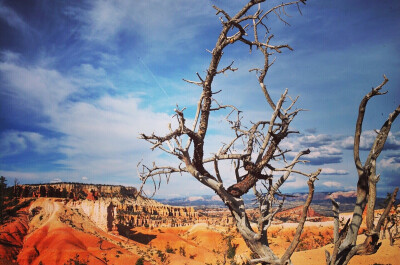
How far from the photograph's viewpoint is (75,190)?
104562mm

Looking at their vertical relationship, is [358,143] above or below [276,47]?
below

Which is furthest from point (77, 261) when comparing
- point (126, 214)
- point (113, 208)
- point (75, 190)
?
point (75, 190)

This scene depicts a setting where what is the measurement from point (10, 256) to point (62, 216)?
11422mm

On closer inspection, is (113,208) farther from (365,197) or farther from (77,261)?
(365,197)

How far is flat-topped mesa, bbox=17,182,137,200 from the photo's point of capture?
76.3 metres

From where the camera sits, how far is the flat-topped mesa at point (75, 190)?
76.3 meters

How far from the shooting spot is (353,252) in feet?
8.64

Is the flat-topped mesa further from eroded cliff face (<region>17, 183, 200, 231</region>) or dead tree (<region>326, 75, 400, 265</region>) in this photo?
dead tree (<region>326, 75, 400, 265</region>)

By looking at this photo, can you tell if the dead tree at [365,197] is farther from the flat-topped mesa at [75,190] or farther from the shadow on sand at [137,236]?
the flat-topped mesa at [75,190]

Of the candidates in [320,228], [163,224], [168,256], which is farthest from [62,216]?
[320,228]

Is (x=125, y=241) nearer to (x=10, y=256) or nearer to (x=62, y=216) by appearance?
(x=62, y=216)

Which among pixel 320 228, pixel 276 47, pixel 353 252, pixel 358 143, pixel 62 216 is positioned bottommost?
pixel 320 228

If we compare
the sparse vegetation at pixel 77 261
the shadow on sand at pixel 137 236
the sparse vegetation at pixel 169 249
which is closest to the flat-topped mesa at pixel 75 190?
the shadow on sand at pixel 137 236

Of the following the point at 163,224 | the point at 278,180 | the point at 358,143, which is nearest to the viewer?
the point at 358,143
